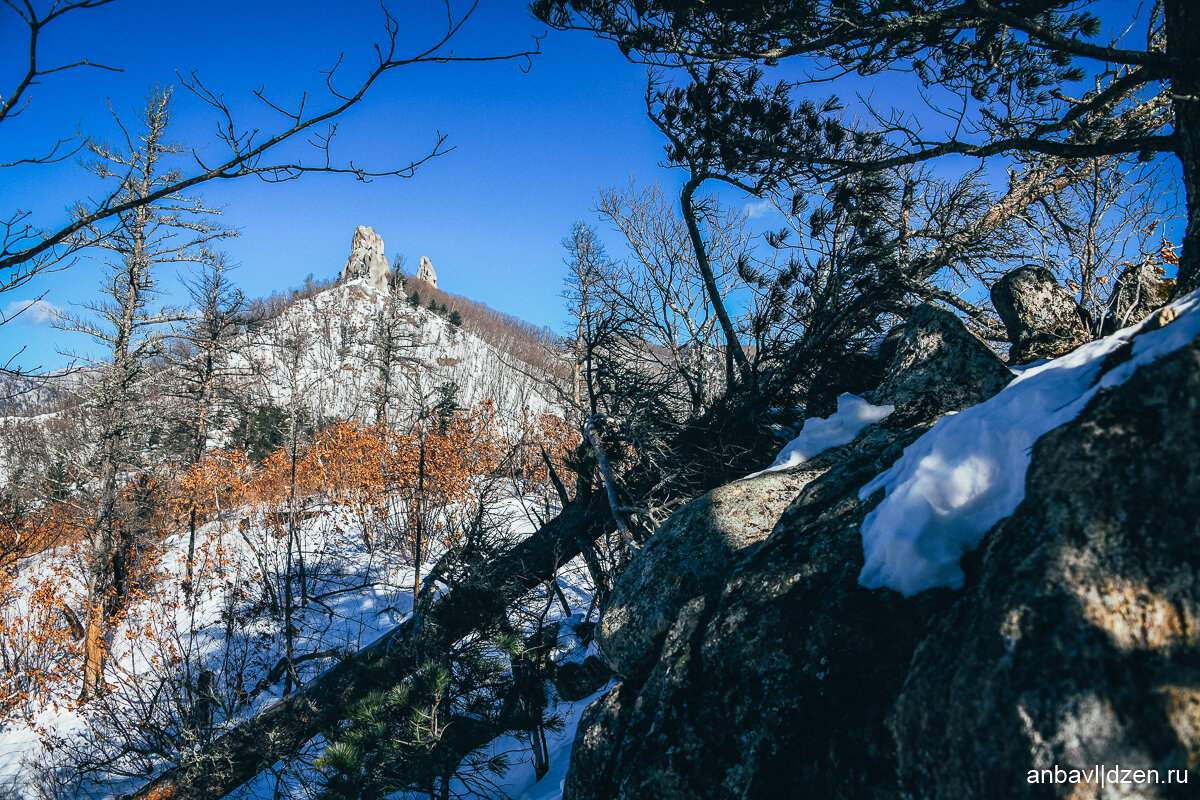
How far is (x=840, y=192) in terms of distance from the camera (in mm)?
4684

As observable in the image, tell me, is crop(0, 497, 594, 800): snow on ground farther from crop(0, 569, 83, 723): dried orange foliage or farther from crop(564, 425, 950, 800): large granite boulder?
crop(564, 425, 950, 800): large granite boulder

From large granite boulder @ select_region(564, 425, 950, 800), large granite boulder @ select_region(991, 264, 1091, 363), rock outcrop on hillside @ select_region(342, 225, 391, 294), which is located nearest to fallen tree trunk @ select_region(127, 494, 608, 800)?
large granite boulder @ select_region(564, 425, 950, 800)

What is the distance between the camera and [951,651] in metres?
1.49

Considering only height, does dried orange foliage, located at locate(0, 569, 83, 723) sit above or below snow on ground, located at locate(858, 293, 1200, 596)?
above

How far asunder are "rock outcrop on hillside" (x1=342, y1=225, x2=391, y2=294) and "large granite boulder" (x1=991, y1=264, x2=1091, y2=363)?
83.2 meters

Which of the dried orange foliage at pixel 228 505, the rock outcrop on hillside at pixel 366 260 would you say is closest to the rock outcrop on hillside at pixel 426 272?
the rock outcrop on hillside at pixel 366 260

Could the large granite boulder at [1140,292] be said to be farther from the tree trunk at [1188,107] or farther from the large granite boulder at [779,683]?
the large granite boulder at [779,683]

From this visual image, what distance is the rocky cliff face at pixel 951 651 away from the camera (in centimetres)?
117

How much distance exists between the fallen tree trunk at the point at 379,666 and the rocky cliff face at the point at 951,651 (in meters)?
3.63

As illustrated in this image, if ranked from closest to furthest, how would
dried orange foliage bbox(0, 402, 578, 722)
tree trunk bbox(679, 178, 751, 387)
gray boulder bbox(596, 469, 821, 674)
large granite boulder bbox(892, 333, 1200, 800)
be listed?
large granite boulder bbox(892, 333, 1200, 800)
gray boulder bbox(596, 469, 821, 674)
tree trunk bbox(679, 178, 751, 387)
dried orange foliage bbox(0, 402, 578, 722)

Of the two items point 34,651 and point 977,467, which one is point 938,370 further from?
point 34,651

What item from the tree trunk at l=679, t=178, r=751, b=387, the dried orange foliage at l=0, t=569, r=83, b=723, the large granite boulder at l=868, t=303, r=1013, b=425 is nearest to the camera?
the large granite boulder at l=868, t=303, r=1013, b=425

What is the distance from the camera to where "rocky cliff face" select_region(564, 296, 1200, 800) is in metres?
1.17

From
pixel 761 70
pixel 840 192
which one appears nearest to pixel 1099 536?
pixel 840 192
